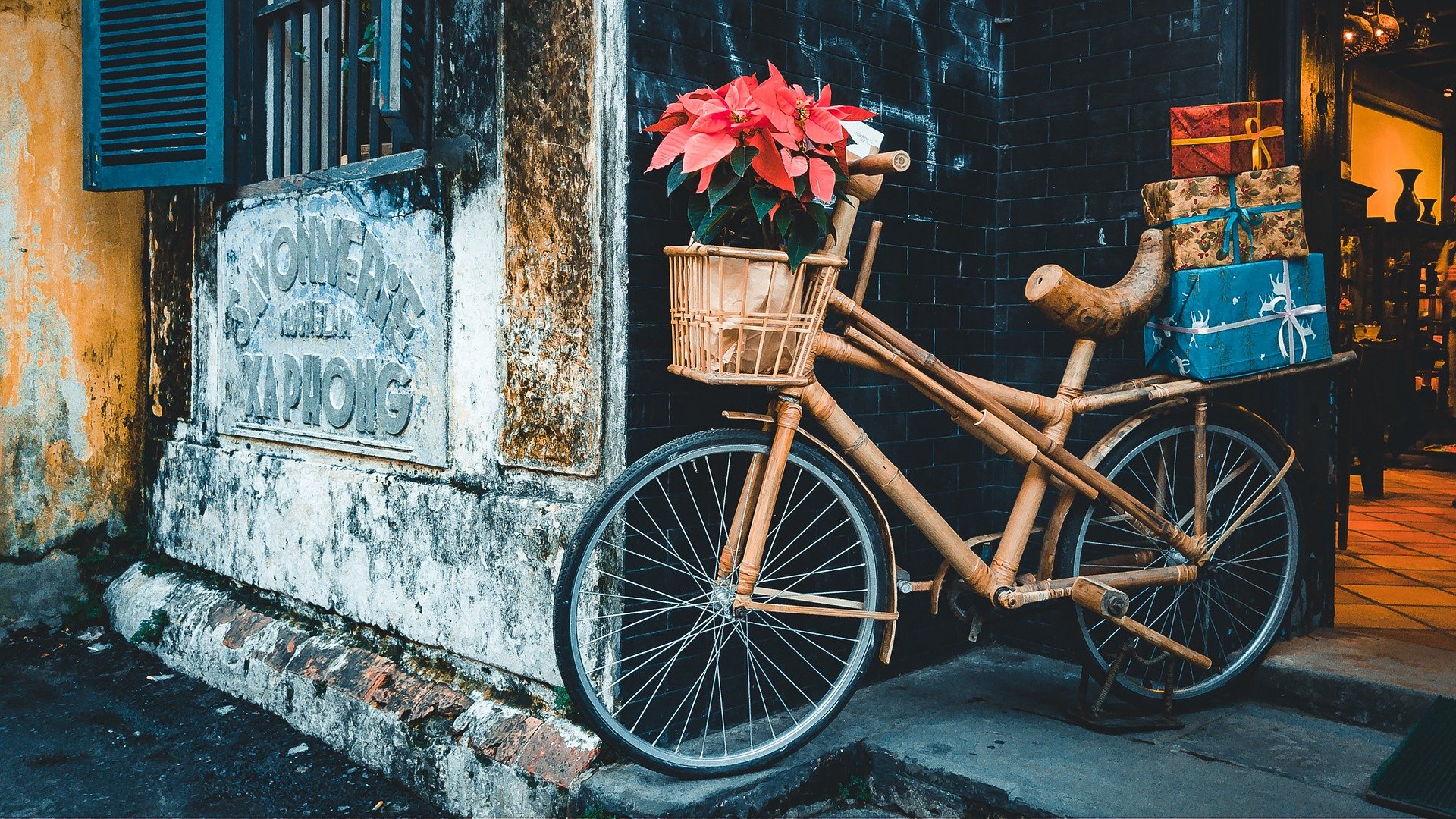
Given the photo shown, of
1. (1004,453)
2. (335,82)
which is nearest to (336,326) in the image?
(335,82)

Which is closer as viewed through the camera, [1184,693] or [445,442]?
[1184,693]

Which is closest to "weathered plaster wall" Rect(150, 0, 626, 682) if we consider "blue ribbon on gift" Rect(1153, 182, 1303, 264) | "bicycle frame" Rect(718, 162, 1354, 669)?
"bicycle frame" Rect(718, 162, 1354, 669)

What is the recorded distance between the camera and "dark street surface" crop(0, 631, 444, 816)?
11.9 feet

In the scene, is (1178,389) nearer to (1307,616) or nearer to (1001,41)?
(1307,616)

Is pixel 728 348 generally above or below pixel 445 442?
above

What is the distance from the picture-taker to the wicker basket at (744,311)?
268 cm

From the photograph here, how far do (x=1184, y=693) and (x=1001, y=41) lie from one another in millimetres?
2592

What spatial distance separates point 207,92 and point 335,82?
834mm

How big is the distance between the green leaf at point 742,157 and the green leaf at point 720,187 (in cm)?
3

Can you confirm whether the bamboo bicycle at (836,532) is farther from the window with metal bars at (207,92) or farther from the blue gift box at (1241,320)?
the window with metal bars at (207,92)

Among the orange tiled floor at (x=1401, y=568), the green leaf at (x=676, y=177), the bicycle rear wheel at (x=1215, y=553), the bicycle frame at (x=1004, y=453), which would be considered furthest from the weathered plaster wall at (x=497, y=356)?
the orange tiled floor at (x=1401, y=568)

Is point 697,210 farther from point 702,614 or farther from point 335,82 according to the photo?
point 335,82

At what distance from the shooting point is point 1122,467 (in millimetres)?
3488

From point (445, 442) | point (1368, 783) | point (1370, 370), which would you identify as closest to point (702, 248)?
point (445, 442)
